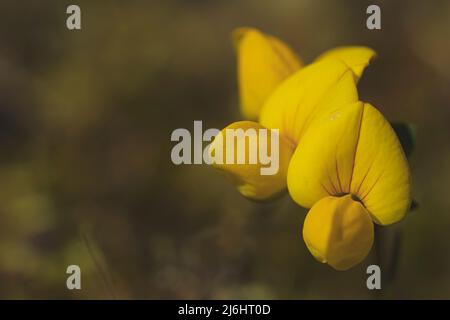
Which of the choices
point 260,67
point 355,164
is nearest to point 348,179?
point 355,164

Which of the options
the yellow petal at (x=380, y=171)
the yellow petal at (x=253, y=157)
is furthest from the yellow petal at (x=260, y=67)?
the yellow petal at (x=380, y=171)

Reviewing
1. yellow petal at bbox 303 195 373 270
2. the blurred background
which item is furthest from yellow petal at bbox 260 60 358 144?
the blurred background

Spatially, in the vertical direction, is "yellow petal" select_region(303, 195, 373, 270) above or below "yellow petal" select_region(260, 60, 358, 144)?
below

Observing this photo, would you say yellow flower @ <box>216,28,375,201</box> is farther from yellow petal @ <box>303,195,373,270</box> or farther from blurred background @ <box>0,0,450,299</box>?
blurred background @ <box>0,0,450,299</box>

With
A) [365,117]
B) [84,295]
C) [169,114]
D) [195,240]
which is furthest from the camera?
[169,114]

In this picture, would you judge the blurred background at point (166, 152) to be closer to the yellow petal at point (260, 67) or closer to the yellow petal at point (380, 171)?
the yellow petal at point (380, 171)

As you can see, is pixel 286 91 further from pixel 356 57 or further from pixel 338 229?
pixel 338 229

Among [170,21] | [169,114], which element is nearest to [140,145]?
[169,114]

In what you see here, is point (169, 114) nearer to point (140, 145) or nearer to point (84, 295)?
point (140, 145)
